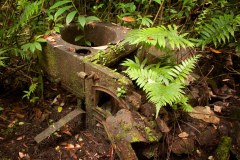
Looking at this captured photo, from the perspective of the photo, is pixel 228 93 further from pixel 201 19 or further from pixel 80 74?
pixel 80 74

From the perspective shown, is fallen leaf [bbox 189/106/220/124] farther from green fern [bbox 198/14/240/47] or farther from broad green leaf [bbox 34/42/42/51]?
broad green leaf [bbox 34/42/42/51]

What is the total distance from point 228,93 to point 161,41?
2296 mm

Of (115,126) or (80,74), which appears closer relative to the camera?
(115,126)

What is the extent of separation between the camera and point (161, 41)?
3484 mm

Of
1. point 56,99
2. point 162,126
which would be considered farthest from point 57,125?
point 162,126

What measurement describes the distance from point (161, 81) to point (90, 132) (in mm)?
1500

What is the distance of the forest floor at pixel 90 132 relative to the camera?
4.01 metres

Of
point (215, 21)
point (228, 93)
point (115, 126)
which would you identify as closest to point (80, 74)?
point (115, 126)

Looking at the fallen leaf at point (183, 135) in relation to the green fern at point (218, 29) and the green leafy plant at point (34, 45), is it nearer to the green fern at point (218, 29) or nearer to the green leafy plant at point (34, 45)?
the green fern at point (218, 29)

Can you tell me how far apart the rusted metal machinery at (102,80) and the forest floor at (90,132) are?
0.31 metres

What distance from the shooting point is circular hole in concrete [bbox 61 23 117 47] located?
16.3 feet

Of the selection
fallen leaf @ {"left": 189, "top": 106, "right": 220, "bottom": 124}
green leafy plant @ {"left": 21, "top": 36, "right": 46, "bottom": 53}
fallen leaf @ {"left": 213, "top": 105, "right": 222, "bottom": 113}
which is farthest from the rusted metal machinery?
fallen leaf @ {"left": 213, "top": 105, "right": 222, "bottom": 113}

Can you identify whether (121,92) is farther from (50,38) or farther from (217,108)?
(217,108)

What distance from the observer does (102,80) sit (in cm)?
392
